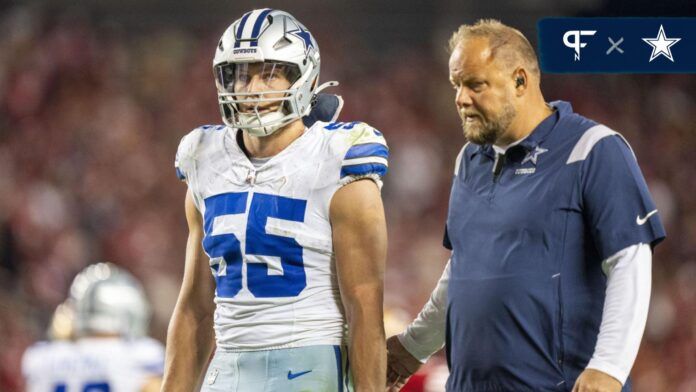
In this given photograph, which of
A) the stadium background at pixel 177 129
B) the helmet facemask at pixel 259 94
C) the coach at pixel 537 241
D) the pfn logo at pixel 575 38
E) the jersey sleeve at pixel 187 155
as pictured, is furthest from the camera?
the stadium background at pixel 177 129

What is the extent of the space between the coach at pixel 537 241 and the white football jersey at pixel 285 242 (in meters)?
0.29

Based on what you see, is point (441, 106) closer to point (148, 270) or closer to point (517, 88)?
point (148, 270)

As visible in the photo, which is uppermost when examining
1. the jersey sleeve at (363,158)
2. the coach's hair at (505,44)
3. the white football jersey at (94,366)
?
the coach's hair at (505,44)

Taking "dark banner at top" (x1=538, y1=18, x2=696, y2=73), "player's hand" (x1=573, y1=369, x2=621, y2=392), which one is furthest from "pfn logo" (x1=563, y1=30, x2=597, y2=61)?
"player's hand" (x1=573, y1=369, x2=621, y2=392)

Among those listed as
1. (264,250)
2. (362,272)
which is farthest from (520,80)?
(264,250)

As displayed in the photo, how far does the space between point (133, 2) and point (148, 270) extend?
2414mm

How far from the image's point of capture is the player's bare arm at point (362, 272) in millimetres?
2828

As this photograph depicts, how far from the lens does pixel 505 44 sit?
284 cm

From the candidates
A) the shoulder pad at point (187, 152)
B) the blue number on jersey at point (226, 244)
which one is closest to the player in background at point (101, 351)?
the shoulder pad at point (187, 152)

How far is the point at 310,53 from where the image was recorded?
10.2ft

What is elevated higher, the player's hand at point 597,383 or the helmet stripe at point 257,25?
the helmet stripe at point 257,25

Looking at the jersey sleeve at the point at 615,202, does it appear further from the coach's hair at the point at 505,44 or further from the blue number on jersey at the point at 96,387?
the blue number on jersey at the point at 96,387

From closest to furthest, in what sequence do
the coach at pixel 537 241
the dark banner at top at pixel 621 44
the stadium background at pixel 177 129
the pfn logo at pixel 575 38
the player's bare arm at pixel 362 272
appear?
the coach at pixel 537 241 < the player's bare arm at pixel 362 272 < the dark banner at top at pixel 621 44 < the pfn logo at pixel 575 38 < the stadium background at pixel 177 129

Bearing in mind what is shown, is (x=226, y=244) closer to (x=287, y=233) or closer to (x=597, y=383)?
(x=287, y=233)
